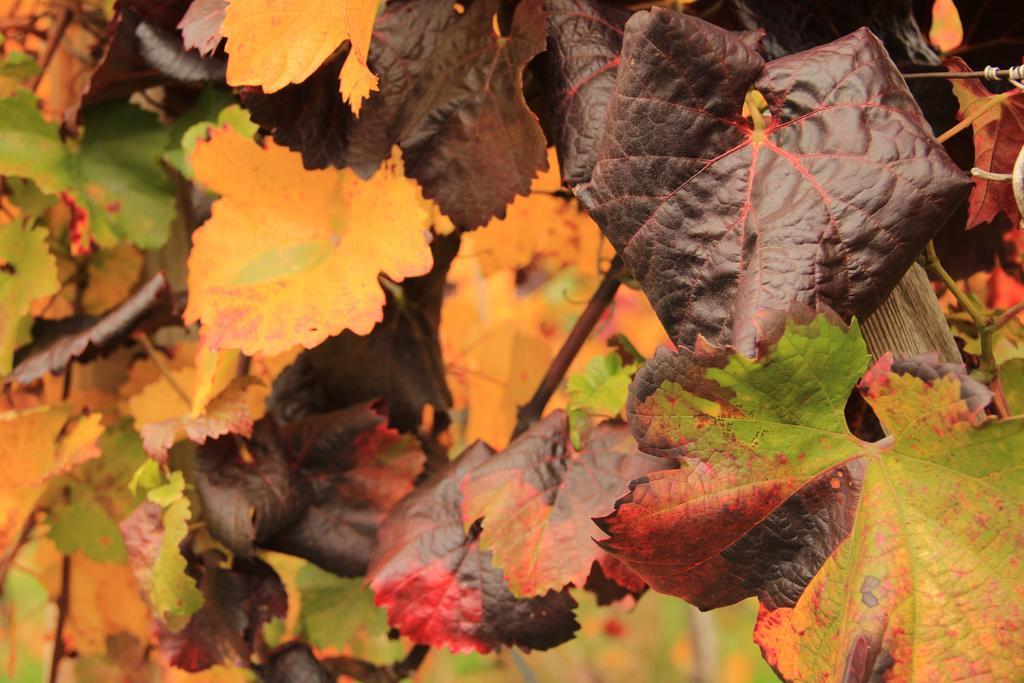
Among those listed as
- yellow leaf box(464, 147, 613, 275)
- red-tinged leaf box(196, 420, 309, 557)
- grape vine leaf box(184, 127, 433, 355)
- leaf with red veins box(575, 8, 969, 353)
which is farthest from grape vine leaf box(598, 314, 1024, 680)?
yellow leaf box(464, 147, 613, 275)

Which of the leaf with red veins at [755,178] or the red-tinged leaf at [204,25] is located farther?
the red-tinged leaf at [204,25]

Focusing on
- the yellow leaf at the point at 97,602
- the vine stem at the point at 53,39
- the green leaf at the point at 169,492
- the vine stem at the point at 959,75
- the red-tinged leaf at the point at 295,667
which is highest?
the vine stem at the point at 959,75

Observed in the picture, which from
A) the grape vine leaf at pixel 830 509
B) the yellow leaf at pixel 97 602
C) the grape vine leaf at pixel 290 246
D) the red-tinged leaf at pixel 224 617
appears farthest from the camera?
the yellow leaf at pixel 97 602

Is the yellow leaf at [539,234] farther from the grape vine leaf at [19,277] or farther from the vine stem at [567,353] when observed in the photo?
the grape vine leaf at [19,277]

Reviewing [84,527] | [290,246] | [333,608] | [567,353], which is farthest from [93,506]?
[567,353]

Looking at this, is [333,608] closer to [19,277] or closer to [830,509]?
[19,277]

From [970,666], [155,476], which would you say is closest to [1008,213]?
[970,666]

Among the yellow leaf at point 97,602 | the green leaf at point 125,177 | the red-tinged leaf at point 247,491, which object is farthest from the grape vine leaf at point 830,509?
the yellow leaf at point 97,602

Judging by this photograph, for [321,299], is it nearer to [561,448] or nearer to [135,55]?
[561,448]
